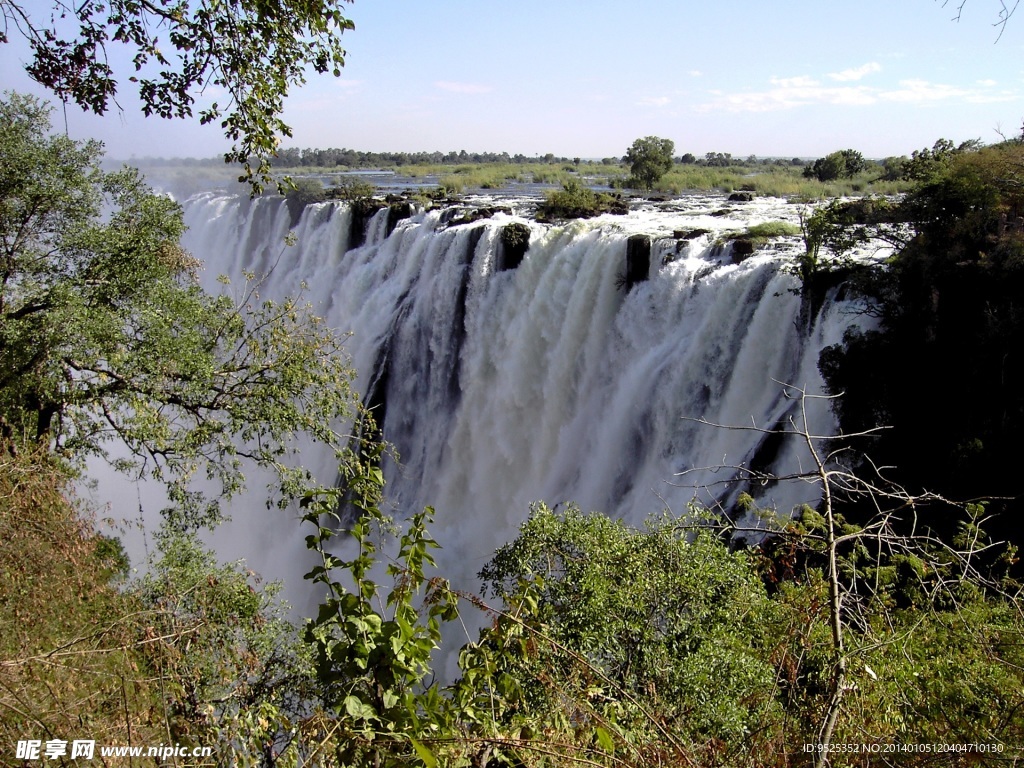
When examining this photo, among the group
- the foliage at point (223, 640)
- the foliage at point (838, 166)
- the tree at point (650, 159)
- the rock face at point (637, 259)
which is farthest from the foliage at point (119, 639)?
the foliage at point (838, 166)

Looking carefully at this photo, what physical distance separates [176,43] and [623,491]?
11.1m

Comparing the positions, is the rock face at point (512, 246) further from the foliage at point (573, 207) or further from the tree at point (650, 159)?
the tree at point (650, 159)

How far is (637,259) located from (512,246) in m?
4.08

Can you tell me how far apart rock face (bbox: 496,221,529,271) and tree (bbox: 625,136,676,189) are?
18.2 metres

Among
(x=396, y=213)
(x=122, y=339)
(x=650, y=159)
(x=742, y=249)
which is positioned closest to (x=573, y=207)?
(x=396, y=213)

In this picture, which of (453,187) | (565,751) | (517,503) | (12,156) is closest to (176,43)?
(565,751)

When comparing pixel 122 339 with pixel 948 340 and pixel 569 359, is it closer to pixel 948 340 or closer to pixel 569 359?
pixel 569 359

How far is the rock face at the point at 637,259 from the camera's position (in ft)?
47.4

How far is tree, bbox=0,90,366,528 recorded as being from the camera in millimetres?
7406

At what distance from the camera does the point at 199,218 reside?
34.6 metres

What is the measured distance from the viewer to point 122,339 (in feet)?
24.7

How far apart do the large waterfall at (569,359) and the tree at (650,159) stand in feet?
34.7

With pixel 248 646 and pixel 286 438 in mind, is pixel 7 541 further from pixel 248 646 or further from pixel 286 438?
pixel 286 438

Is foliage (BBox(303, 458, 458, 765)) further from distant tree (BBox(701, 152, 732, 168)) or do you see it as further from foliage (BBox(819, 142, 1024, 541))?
distant tree (BBox(701, 152, 732, 168))
